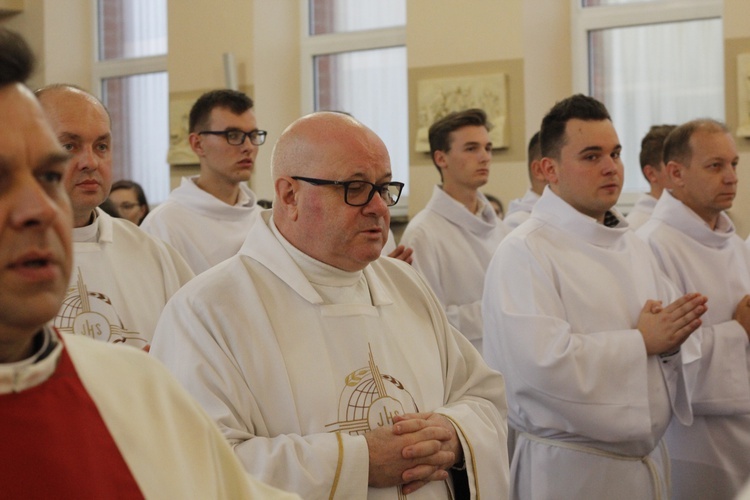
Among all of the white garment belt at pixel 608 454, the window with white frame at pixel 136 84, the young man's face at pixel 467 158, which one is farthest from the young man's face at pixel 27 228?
the window with white frame at pixel 136 84

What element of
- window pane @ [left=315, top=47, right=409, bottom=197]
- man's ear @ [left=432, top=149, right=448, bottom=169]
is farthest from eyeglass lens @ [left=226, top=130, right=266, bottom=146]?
window pane @ [left=315, top=47, right=409, bottom=197]

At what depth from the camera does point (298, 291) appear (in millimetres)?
3023

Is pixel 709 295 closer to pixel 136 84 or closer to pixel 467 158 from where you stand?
pixel 467 158

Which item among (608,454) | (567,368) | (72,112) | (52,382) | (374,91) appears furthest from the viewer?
(374,91)

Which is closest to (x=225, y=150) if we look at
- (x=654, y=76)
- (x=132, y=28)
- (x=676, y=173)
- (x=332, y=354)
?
(x=676, y=173)

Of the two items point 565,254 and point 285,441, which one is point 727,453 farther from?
point 285,441

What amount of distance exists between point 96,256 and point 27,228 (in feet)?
7.78

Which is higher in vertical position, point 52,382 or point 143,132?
point 143,132

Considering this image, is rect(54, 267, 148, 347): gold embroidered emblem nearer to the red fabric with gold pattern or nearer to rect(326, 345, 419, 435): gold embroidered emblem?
rect(326, 345, 419, 435): gold embroidered emblem

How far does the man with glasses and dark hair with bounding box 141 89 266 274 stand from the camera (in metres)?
5.52

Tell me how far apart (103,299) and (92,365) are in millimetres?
1971

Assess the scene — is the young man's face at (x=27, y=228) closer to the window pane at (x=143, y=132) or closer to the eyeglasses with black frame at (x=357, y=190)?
the eyeglasses with black frame at (x=357, y=190)

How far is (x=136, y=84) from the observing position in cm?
1059

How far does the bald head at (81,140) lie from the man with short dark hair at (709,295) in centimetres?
263
